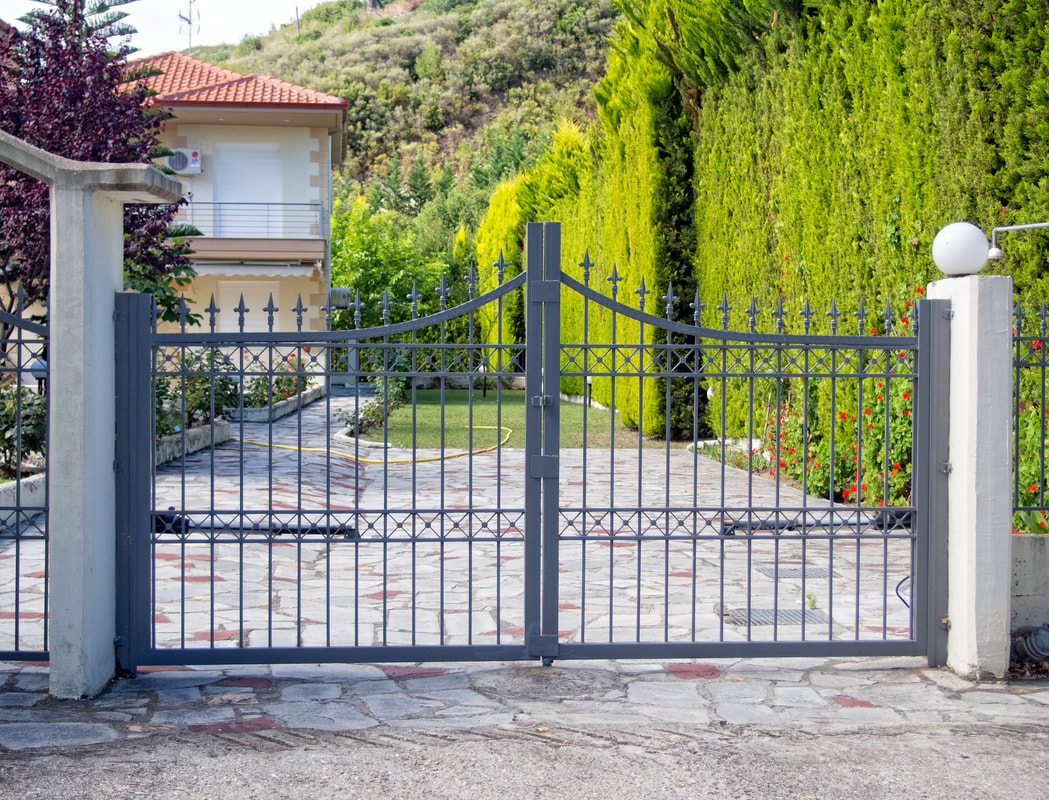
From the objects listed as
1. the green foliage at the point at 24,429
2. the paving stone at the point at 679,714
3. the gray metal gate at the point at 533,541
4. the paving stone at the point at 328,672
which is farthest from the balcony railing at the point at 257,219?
the paving stone at the point at 679,714

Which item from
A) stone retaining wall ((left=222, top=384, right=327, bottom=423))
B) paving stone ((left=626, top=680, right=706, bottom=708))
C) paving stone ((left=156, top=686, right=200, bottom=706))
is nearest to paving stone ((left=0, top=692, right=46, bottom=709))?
paving stone ((left=156, top=686, right=200, bottom=706))

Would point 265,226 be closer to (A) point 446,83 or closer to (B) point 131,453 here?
(B) point 131,453

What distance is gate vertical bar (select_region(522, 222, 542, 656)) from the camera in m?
5.05

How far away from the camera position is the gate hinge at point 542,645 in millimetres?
5129

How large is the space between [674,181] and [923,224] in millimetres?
7865

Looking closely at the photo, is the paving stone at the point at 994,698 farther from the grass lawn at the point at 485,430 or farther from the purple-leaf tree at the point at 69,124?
the purple-leaf tree at the point at 69,124

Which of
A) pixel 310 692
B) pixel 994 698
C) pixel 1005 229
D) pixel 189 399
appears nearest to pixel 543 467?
pixel 310 692

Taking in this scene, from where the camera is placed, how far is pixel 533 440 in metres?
5.08

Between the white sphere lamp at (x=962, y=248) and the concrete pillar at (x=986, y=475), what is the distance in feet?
0.32

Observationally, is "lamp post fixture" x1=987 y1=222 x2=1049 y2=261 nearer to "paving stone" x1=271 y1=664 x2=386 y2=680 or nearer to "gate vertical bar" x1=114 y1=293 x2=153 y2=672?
"paving stone" x1=271 y1=664 x2=386 y2=680

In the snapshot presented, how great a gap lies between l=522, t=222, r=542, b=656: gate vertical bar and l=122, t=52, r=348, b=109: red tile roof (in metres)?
20.3

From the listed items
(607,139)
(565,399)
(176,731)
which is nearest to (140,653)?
(176,731)

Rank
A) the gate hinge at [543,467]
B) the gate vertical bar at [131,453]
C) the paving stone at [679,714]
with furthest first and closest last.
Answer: the gate hinge at [543,467] → the gate vertical bar at [131,453] → the paving stone at [679,714]

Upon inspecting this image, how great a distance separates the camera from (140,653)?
16.5ft
